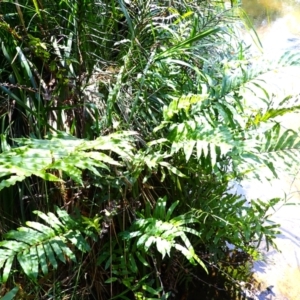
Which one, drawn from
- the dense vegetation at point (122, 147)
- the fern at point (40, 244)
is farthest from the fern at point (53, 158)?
the fern at point (40, 244)

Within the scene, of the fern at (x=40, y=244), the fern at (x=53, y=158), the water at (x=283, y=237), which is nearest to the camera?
the fern at (x=53, y=158)

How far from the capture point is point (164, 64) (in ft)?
5.30

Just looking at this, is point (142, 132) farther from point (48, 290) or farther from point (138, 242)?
point (48, 290)

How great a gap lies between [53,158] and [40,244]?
0.27 metres

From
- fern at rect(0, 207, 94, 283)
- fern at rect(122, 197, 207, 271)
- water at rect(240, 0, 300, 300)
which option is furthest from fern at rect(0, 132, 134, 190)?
water at rect(240, 0, 300, 300)

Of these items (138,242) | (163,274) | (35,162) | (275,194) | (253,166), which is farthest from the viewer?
(275,194)

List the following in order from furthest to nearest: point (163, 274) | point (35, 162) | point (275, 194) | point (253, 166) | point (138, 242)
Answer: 1. point (275, 194)
2. point (163, 274)
3. point (253, 166)
4. point (138, 242)
5. point (35, 162)

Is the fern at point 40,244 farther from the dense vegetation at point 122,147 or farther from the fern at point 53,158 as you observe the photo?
the fern at point 53,158

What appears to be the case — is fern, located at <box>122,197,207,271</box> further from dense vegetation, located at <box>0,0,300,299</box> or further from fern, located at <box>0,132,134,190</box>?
fern, located at <box>0,132,134,190</box>

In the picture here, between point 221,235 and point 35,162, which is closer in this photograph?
point 35,162

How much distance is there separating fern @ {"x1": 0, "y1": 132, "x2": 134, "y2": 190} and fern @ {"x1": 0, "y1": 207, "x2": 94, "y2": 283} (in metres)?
0.19

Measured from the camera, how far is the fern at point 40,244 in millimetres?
1120

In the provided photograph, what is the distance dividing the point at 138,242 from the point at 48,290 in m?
0.31

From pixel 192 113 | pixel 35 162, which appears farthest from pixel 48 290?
pixel 192 113
